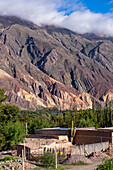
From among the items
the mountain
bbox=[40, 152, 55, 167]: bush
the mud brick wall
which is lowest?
bbox=[40, 152, 55, 167]: bush

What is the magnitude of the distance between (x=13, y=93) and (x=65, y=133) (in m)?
90.9

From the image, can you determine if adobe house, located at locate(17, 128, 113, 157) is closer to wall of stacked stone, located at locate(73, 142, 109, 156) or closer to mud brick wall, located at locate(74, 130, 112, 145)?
mud brick wall, located at locate(74, 130, 112, 145)

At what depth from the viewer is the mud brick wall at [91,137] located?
30141 mm

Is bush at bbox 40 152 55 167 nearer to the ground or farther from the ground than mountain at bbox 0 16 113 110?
nearer to the ground

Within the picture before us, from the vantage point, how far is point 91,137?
32.4 meters

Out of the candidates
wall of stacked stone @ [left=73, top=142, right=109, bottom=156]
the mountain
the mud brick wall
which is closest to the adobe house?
the mud brick wall

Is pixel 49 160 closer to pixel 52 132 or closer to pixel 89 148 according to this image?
pixel 89 148

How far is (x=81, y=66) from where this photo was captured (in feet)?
584

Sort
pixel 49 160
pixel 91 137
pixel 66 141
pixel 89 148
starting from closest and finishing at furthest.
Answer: pixel 49 160, pixel 89 148, pixel 66 141, pixel 91 137

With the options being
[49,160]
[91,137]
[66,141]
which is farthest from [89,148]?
[49,160]

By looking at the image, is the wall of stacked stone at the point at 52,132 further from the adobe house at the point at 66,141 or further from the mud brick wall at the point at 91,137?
the mud brick wall at the point at 91,137

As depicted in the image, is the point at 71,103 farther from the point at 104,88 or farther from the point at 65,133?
the point at 65,133

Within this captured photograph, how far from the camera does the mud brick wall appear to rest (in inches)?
1187

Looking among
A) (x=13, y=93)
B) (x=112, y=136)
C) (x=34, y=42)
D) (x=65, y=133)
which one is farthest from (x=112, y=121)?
(x=34, y=42)
